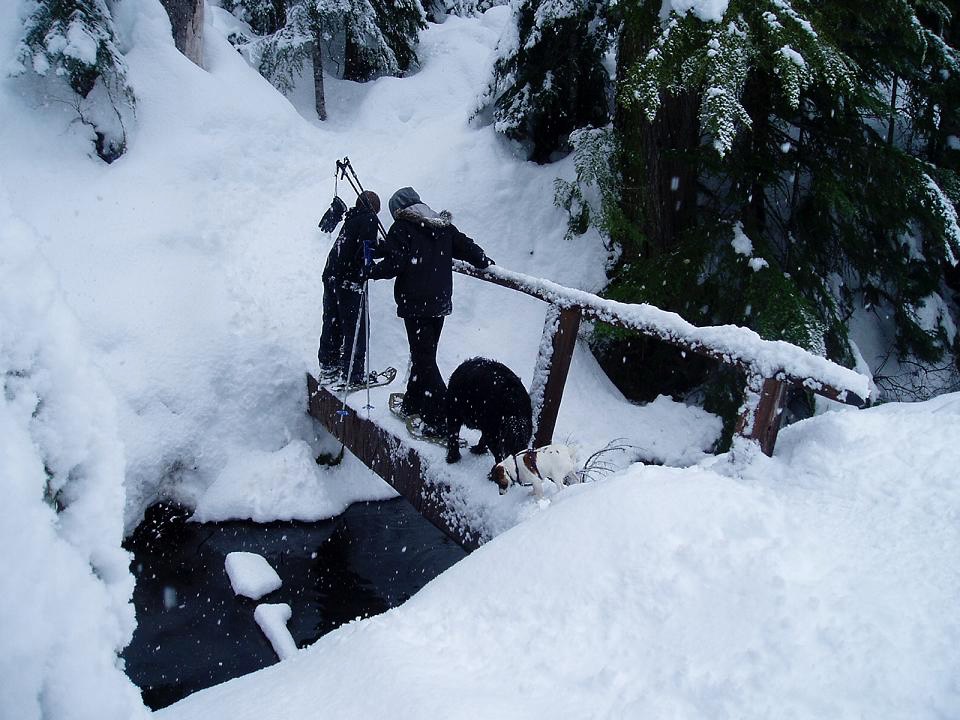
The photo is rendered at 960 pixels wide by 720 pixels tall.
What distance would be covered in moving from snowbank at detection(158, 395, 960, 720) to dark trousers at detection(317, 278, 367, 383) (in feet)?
11.8

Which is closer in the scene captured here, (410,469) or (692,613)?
(692,613)

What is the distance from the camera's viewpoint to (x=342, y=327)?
5906 millimetres

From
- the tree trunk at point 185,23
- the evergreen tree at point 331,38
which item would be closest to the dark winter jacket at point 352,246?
the tree trunk at point 185,23

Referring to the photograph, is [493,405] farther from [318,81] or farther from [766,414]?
[318,81]

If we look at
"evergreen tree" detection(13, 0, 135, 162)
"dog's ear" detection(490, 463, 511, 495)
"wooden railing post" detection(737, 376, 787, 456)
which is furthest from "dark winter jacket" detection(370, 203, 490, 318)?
"evergreen tree" detection(13, 0, 135, 162)

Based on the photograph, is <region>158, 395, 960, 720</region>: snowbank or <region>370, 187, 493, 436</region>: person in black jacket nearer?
<region>158, 395, 960, 720</region>: snowbank

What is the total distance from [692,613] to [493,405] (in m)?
2.16

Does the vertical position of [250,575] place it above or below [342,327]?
below

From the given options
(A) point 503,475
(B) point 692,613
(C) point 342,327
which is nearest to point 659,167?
(C) point 342,327

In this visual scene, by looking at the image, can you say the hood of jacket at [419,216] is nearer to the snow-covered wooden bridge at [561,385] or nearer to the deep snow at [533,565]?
the snow-covered wooden bridge at [561,385]

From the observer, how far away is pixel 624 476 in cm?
262

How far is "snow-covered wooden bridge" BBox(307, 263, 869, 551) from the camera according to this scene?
8.96 feet

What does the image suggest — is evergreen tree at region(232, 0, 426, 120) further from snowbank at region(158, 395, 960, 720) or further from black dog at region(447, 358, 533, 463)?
snowbank at region(158, 395, 960, 720)

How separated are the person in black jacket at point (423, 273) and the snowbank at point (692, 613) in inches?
95.7
